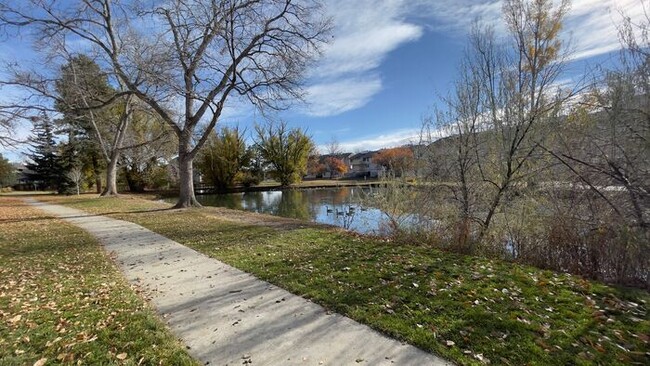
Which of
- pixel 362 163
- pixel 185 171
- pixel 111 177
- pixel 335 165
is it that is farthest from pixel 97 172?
pixel 362 163

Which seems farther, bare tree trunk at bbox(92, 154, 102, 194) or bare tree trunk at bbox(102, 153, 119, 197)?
bare tree trunk at bbox(92, 154, 102, 194)

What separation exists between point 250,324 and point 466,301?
262cm

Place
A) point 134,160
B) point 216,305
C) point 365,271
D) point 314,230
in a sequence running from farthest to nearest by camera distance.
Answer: point 134,160 → point 314,230 → point 365,271 → point 216,305

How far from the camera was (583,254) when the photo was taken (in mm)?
6406

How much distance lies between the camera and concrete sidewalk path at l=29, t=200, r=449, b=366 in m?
3.18

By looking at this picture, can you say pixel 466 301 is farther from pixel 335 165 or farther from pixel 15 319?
pixel 335 165

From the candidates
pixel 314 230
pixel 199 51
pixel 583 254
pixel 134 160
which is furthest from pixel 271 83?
pixel 134 160

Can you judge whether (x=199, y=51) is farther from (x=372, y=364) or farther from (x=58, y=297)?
(x=372, y=364)

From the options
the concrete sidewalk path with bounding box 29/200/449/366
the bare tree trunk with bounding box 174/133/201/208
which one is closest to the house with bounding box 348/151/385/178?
the bare tree trunk with bounding box 174/133/201/208

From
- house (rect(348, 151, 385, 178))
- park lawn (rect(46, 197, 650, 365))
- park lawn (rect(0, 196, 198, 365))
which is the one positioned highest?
house (rect(348, 151, 385, 178))

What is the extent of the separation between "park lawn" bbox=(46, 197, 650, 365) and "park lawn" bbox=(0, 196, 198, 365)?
183 centimetres

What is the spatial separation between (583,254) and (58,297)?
8509 mm

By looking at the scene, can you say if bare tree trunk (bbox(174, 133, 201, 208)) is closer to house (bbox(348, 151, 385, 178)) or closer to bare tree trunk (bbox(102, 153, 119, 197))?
bare tree trunk (bbox(102, 153, 119, 197))

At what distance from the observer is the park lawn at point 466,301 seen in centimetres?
328
